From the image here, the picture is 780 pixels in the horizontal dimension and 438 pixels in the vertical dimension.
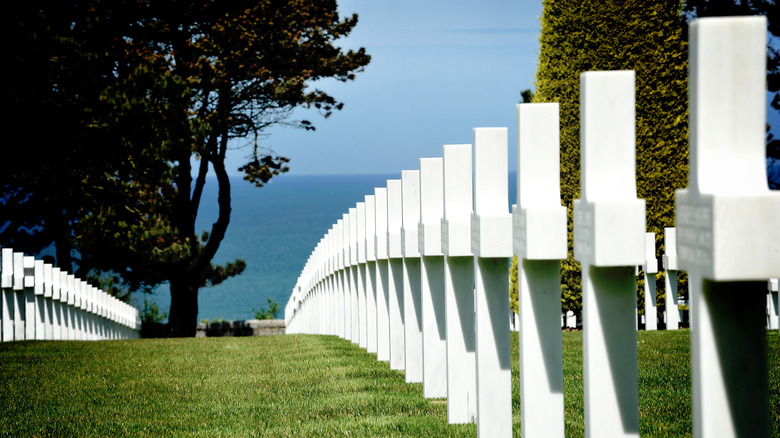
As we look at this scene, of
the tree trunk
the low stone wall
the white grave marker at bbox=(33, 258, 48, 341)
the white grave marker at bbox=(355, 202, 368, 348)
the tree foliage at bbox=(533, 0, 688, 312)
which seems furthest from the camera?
the low stone wall

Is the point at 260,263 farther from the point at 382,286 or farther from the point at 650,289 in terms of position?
the point at 382,286

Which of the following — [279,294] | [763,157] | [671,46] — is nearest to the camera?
[763,157]

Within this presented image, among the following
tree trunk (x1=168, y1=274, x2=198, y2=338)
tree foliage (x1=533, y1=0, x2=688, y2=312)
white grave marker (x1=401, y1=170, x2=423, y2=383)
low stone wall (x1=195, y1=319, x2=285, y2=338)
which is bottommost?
low stone wall (x1=195, y1=319, x2=285, y2=338)

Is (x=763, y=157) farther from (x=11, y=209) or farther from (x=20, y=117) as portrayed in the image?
(x=11, y=209)

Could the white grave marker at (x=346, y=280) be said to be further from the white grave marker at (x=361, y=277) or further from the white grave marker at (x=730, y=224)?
the white grave marker at (x=730, y=224)

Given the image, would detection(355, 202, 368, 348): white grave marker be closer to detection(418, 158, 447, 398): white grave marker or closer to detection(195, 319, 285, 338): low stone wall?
detection(418, 158, 447, 398): white grave marker

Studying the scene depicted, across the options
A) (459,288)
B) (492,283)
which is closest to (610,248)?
(492,283)

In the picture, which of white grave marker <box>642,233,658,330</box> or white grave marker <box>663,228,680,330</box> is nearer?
white grave marker <box>663,228,680,330</box>

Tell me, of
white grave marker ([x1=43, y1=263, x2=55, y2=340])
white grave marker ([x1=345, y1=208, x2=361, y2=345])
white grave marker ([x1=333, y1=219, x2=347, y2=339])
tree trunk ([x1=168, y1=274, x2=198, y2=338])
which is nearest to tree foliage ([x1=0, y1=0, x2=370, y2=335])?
tree trunk ([x1=168, y1=274, x2=198, y2=338])

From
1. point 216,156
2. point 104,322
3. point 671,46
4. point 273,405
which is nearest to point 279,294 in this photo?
point 216,156

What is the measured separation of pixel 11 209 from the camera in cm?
1961

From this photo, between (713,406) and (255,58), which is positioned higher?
(255,58)

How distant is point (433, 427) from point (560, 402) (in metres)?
1.38

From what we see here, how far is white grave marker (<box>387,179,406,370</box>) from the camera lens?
6.66m
